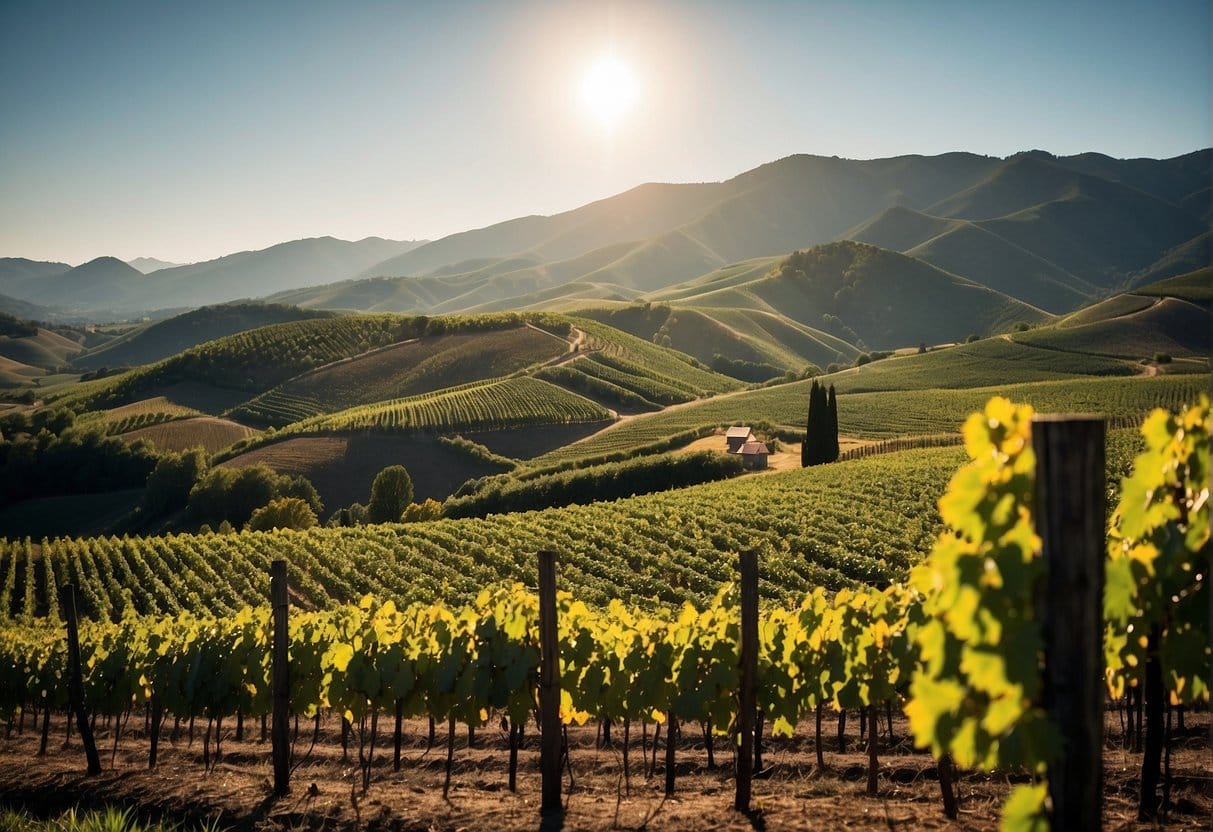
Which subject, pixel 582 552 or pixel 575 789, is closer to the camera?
pixel 575 789

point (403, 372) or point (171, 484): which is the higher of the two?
point (403, 372)

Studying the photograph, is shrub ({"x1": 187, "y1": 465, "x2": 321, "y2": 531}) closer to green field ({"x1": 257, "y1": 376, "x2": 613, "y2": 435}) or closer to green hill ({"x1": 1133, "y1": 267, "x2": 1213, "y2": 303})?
green field ({"x1": 257, "y1": 376, "x2": 613, "y2": 435})

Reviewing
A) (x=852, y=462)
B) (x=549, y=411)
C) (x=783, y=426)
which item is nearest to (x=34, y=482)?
(x=549, y=411)

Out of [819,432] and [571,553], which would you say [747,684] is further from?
[819,432]

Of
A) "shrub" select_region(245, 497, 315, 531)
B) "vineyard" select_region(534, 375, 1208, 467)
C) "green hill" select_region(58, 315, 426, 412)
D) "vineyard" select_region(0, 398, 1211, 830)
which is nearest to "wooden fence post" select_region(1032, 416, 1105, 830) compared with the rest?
"vineyard" select_region(0, 398, 1211, 830)

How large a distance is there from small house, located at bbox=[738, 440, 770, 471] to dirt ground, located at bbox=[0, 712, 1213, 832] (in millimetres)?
45384

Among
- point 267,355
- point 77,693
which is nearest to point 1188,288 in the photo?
point 267,355

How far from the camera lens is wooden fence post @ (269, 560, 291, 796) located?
9.02 meters

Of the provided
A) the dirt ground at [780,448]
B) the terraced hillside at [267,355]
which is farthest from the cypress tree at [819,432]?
the terraced hillside at [267,355]

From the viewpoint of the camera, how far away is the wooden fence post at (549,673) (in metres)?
7.49

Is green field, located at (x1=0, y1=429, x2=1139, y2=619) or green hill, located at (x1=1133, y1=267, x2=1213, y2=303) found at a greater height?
green hill, located at (x1=1133, y1=267, x2=1213, y2=303)

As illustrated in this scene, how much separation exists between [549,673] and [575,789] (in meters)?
2.55

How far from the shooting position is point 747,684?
292 inches

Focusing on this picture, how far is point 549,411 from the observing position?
94.7 metres
